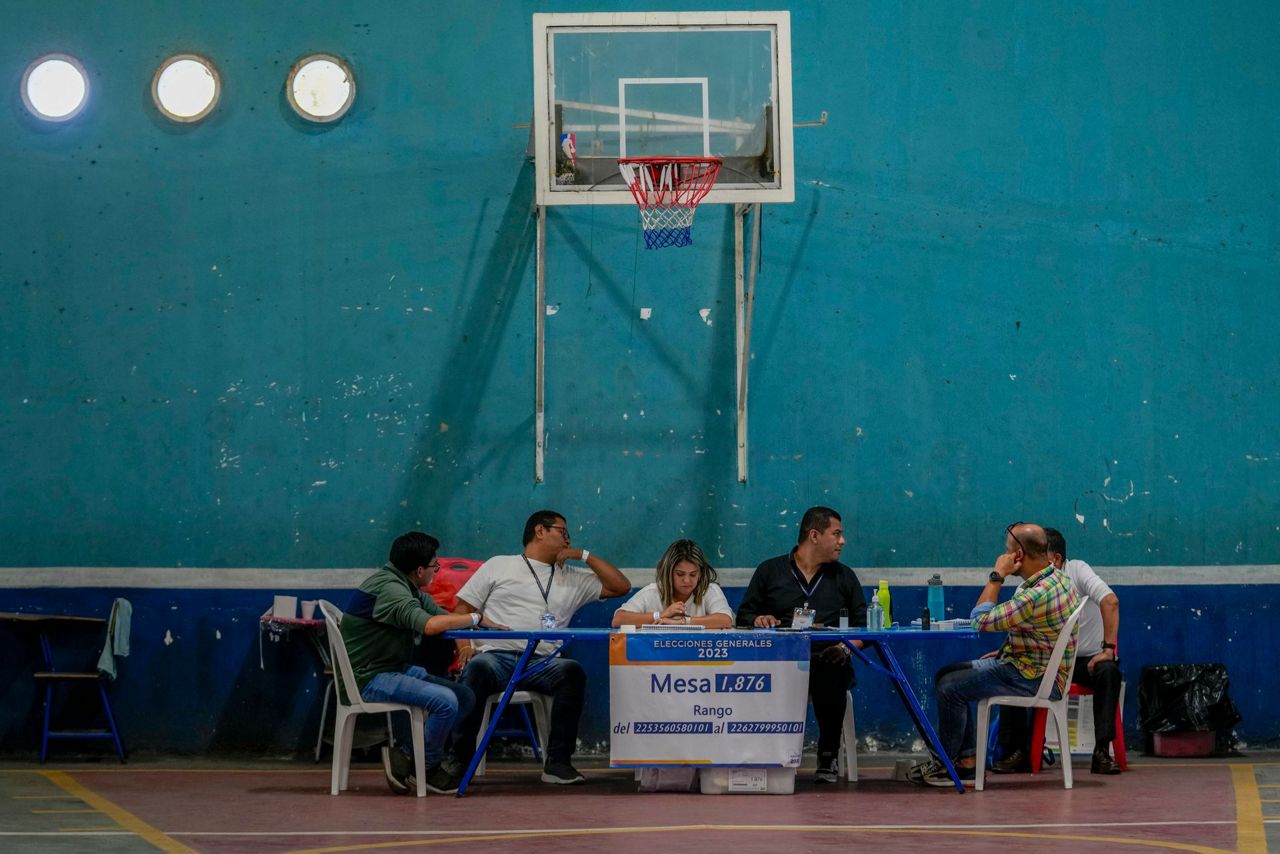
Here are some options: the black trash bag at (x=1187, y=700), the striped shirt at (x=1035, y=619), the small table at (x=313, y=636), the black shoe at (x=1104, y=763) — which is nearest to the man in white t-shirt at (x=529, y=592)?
the small table at (x=313, y=636)

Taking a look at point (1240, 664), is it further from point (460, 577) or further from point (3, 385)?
point (3, 385)

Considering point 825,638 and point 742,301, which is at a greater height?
point 742,301

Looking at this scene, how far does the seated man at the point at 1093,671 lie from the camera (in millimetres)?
8320

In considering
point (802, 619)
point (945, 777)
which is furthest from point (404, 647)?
point (945, 777)

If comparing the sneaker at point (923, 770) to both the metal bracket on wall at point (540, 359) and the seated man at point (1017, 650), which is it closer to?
the seated man at point (1017, 650)

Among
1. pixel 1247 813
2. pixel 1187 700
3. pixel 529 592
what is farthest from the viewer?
pixel 1187 700

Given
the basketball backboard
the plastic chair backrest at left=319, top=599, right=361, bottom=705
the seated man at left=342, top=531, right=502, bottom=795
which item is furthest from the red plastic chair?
the plastic chair backrest at left=319, top=599, right=361, bottom=705

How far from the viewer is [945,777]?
7.73 m

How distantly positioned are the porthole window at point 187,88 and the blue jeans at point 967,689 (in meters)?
5.59

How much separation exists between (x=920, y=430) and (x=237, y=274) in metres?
4.26

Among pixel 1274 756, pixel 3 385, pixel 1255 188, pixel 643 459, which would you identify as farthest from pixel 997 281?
pixel 3 385

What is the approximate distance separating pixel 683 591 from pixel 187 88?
4499mm

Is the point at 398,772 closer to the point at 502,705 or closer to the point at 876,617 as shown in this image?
the point at 502,705

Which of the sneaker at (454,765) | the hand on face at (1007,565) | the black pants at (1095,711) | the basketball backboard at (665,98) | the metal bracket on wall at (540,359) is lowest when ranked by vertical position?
the sneaker at (454,765)
